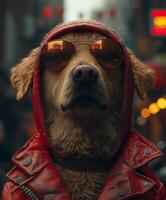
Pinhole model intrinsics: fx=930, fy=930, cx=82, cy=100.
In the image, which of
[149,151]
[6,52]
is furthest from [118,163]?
[6,52]

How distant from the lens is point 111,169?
213 inches

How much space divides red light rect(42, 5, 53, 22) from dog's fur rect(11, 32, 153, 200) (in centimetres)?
3569

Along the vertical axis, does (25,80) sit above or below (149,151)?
above

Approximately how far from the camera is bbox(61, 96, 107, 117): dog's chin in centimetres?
522

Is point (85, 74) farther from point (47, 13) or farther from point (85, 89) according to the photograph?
point (47, 13)

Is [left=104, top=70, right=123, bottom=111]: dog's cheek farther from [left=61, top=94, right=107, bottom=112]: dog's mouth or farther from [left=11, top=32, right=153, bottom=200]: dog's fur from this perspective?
[left=61, top=94, right=107, bottom=112]: dog's mouth

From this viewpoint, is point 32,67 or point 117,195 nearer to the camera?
point 117,195

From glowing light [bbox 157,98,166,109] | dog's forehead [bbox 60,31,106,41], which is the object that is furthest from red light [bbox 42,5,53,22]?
dog's forehead [bbox 60,31,106,41]

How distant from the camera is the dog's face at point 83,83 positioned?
5.20m

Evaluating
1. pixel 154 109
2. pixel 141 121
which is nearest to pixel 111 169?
pixel 141 121

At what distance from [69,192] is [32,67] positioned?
83cm

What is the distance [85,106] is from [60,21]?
1276 inches

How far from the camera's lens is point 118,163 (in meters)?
5.38

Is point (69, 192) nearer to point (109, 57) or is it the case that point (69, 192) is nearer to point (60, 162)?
point (60, 162)
